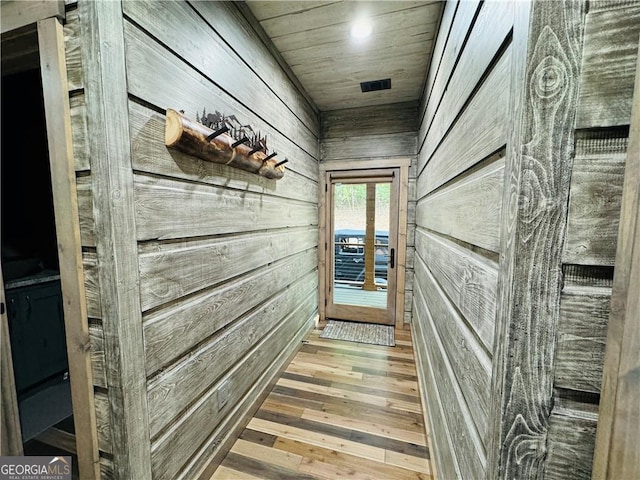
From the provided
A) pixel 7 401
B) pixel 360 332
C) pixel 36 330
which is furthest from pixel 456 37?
pixel 36 330

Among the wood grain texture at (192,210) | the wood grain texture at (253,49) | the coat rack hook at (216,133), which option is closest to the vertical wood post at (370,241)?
the wood grain texture at (253,49)

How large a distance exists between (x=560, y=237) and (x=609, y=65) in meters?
0.32

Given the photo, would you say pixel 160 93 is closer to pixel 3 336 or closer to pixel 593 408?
pixel 3 336

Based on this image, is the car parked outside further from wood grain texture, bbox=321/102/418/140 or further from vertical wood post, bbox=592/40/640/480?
vertical wood post, bbox=592/40/640/480

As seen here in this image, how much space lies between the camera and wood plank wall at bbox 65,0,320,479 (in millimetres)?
894

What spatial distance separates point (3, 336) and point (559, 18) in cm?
203

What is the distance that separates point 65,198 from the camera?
863mm

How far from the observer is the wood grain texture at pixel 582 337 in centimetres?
51

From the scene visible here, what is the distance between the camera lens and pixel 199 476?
130 cm

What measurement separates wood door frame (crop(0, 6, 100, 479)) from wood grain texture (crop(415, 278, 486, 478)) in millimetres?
1291

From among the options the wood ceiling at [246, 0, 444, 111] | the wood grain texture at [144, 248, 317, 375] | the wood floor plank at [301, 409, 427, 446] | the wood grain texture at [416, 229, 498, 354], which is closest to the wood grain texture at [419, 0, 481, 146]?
the wood ceiling at [246, 0, 444, 111]

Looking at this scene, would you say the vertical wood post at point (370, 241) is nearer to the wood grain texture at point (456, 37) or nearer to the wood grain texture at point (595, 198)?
the wood grain texture at point (456, 37)

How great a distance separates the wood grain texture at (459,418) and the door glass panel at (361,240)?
227cm

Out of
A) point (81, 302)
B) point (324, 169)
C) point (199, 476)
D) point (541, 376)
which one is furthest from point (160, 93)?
point (324, 169)
